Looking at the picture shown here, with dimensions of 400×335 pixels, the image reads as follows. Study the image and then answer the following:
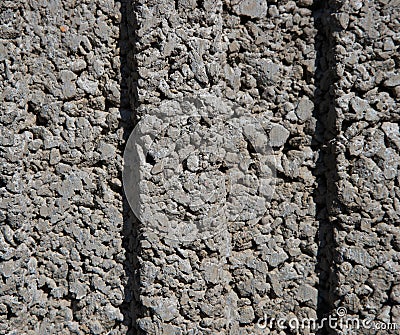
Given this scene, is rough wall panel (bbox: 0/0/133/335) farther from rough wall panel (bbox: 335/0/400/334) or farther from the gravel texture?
rough wall panel (bbox: 335/0/400/334)

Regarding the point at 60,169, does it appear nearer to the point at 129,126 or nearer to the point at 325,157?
the point at 129,126

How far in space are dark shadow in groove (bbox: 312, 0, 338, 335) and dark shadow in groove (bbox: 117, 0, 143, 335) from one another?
0.64 m

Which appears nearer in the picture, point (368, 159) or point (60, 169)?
point (368, 159)

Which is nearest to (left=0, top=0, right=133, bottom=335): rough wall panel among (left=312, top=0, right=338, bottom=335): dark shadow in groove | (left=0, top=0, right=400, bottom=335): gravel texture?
(left=0, top=0, right=400, bottom=335): gravel texture

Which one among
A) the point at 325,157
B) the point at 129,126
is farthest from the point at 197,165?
the point at 325,157

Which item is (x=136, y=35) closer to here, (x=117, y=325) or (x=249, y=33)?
(x=249, y=33)

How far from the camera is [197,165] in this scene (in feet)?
6.54

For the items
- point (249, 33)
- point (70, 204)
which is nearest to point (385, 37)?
point (249, 33)

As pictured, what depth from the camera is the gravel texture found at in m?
1.94

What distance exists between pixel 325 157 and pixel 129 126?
709 millimetres

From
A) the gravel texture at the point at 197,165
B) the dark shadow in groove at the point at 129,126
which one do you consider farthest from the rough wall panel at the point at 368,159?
the dark shadow in groove at the point at 129,126

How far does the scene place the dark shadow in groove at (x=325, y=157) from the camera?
6.43 feet

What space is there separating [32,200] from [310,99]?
41.6 inches

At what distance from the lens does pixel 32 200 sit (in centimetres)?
205
